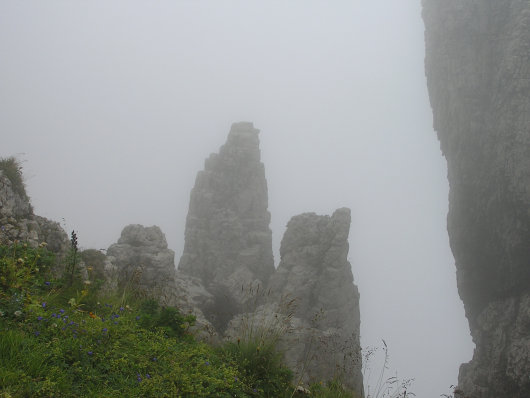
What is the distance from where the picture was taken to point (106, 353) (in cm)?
570

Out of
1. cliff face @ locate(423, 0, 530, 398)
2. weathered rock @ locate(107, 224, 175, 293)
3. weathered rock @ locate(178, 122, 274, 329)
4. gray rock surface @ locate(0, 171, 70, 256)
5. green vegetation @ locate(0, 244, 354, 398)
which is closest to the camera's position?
green vegetation @ locate(0, 244, 354, 398)

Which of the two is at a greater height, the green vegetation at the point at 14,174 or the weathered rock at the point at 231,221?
the weathered rock at the point at 231,221

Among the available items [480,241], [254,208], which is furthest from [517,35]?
[254,208]

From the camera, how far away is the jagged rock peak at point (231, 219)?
5319 centimetres

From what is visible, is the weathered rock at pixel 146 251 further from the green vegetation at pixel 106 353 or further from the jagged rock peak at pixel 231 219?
the green vegetation at pixel 106 353

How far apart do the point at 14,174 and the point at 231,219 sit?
143 ft

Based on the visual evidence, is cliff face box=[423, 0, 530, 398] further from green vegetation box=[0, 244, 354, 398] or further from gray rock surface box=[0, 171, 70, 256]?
gray rock surface box=[0, 171, 70, 256]

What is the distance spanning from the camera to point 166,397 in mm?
5324

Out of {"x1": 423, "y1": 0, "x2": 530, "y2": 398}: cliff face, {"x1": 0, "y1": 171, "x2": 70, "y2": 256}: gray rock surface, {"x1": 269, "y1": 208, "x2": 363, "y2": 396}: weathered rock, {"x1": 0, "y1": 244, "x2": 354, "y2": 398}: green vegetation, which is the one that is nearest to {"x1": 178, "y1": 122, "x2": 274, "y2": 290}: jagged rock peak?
{"x1": 269, "y1": 208, "x2": 363, "y2": 396}: weathered rock

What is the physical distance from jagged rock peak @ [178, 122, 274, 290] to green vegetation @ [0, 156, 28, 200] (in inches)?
1537

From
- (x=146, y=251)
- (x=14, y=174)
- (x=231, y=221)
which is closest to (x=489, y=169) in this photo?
(x=231, y=221)

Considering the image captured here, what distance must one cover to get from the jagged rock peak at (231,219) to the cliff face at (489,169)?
78.8ft

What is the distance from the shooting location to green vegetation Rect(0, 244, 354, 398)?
4914mm

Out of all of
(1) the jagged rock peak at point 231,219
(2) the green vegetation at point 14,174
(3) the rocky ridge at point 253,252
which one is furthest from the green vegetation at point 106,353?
(1) the jagged rock peak at point 231,219
